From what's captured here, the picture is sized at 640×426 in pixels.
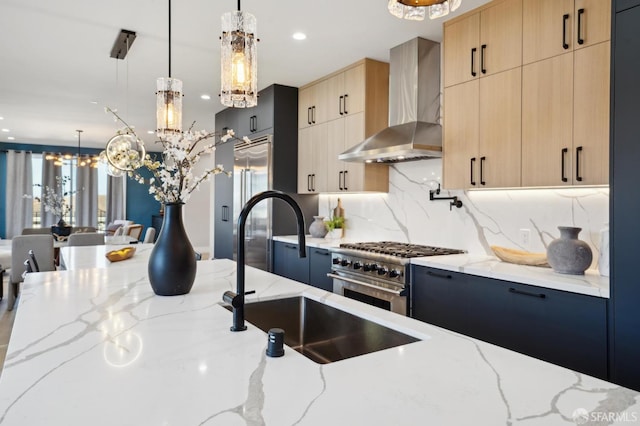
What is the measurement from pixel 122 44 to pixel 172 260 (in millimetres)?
2711

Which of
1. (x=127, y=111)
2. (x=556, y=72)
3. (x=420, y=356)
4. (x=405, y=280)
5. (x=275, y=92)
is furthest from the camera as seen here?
(x=127, y=111)

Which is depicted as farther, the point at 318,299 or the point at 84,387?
the point at 318,299

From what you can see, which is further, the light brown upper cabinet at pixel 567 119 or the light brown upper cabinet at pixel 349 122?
the light brown upper cabinet at pixel 349 122

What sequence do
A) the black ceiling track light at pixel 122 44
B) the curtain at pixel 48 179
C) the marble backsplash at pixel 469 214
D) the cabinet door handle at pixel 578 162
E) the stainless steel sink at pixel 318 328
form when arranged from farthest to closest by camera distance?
the curtain at pixel 48 179 < the black ceiling track light at pixel 122 44 < the marble backsplash at pixel 469 214 < the cabinet door handle at pixel 578 162 < the stainless steel sink at pixel 318 328

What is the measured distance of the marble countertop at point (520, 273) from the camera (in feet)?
6.88

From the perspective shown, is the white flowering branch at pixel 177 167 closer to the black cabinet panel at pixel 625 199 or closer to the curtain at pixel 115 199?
the black cabinet panel at pixel 625 199

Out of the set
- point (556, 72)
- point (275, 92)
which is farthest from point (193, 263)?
point (275, 92)

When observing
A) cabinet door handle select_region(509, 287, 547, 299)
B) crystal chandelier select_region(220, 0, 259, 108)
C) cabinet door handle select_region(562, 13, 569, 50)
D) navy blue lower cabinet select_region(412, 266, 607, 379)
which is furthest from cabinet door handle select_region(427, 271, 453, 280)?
crystal chandelier select_region(220, 0, 259, 108)

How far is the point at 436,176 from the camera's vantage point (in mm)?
3760

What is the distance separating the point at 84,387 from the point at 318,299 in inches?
40.5

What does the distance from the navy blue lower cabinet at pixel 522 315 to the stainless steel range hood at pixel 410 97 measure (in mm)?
1109

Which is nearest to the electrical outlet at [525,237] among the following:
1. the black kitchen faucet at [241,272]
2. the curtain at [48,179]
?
the black kitchen faucet at [241,272]

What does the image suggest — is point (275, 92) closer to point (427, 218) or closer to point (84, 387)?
point (427, 218)

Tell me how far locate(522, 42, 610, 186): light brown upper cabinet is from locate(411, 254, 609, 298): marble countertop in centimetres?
53
